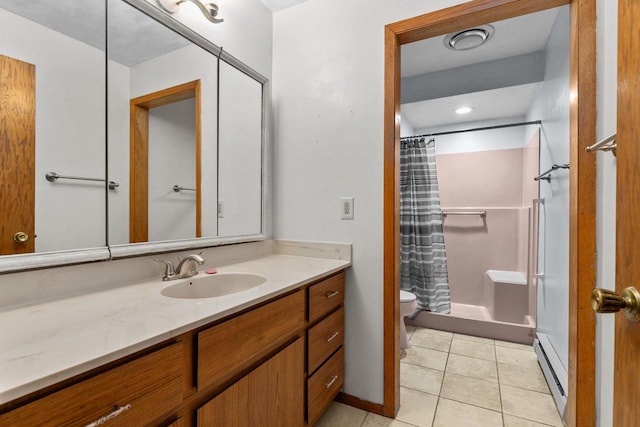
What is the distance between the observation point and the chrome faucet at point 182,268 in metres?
1.23

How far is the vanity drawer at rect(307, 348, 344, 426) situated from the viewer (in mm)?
1294

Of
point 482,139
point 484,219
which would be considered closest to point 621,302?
point 484,219

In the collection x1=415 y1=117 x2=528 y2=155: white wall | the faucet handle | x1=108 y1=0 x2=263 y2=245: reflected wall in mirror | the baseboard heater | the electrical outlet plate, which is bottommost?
the baseboard heater

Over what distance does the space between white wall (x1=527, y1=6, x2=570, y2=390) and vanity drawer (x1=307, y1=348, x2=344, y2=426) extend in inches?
47.6

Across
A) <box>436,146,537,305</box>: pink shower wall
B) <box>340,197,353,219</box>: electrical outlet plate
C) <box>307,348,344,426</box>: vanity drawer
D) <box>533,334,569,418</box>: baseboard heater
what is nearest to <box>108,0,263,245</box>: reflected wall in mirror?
<box>340,197,353,219</box>: electrical outlet plate

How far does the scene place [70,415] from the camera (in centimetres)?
55

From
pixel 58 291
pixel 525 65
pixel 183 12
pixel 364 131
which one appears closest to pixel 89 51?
pixel 183 12

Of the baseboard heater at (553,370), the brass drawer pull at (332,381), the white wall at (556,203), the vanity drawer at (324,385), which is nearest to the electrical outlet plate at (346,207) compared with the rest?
the vanity drawer at (324,385)

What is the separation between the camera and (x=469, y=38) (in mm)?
2061

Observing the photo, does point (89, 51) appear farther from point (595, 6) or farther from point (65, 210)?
point (595, 6)

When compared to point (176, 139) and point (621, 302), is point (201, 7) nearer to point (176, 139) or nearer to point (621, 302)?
point (176, 139)

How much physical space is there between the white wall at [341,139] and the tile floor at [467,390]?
0.66 feet

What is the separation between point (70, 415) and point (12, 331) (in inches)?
12.0

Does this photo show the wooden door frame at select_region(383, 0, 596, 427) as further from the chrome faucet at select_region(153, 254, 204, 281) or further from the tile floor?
the chrome faucet at select_region(153, 254, 204, 281)
